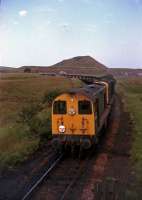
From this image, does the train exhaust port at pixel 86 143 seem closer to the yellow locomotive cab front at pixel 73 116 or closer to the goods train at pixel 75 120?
the goods train at pixel 75 120

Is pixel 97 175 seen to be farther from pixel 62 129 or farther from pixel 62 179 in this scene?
pixel 62 129

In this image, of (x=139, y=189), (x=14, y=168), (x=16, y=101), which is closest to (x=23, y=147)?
(x=14, y=168)

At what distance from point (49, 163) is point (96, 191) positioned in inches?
144

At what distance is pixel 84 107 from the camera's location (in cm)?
Answer: 1488

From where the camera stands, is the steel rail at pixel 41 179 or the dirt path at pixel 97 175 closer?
the steel rail at pixel 41 179

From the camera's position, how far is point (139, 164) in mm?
13539

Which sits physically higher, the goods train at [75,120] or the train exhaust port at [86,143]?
the goods train at [75,120]

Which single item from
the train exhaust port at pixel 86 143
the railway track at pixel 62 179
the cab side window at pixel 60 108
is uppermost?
the cab side window at pixel 60 108

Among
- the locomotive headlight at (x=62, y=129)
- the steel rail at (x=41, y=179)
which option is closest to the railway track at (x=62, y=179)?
the steel rail at (x=41, y=179)

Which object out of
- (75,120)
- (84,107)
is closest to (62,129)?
(75,120)

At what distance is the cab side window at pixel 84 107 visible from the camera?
14.8 m

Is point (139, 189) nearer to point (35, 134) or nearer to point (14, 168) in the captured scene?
point (14, 168)

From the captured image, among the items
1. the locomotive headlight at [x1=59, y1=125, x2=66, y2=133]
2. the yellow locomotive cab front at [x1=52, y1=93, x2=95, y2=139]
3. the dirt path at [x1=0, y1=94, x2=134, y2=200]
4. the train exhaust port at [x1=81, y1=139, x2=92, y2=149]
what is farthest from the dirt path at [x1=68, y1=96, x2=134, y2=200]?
the locomotive headlight at [x1=59, y1=125, x2=66, y2=133]

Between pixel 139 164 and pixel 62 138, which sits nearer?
pixel 139 164
